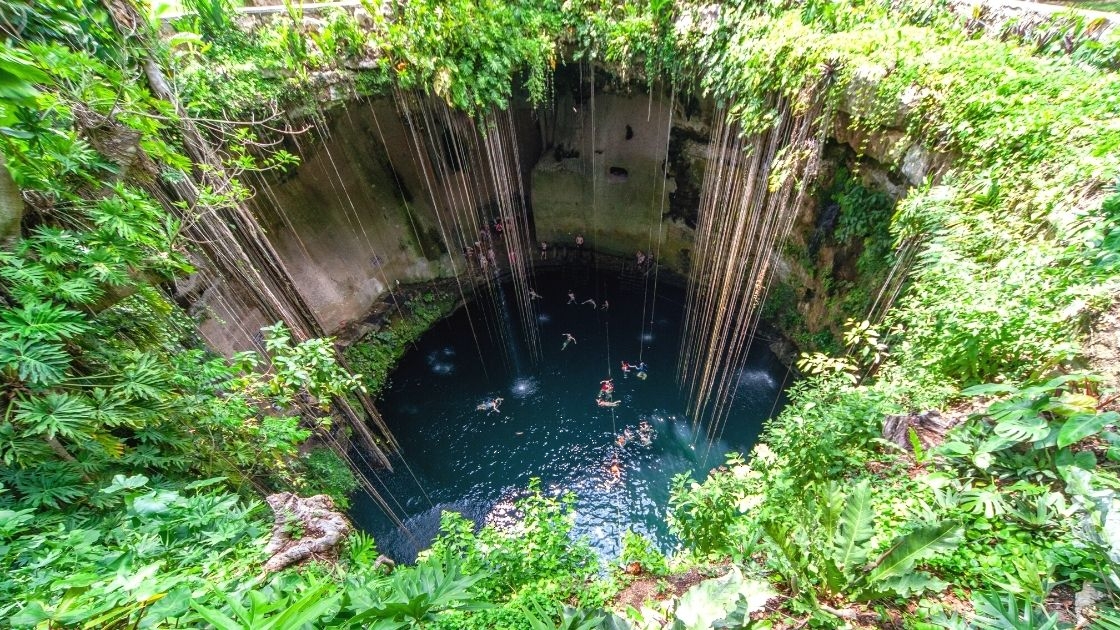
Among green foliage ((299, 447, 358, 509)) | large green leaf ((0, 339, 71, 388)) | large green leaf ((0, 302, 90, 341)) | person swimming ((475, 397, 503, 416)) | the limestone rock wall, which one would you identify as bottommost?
person swimming ((475, 397, 503, 416))

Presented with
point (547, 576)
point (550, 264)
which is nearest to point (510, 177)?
point (550, 264)

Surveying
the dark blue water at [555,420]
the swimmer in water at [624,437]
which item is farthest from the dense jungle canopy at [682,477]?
the swimmer in water at [624,437]

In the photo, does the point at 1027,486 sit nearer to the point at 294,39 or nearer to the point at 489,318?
the point at 294,39

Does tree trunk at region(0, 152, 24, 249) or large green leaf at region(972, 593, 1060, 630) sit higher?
tree trunk at region(0, 152, 24, 249)

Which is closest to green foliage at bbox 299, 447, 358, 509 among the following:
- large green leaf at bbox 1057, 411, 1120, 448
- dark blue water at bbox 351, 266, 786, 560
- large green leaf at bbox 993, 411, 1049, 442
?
dark blue water at bbox 351, 266, 786, 560

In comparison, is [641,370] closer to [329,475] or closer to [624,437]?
[624,437]

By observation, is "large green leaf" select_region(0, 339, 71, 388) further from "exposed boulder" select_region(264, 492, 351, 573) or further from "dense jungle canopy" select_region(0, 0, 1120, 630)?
"exposed boulder" select_region(264, 492, 351, 573)

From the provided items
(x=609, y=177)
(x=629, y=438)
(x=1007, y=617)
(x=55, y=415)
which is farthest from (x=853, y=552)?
(x=609, y=177)
